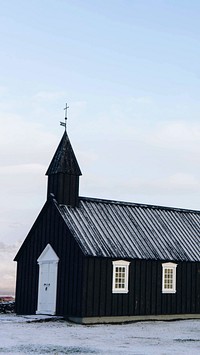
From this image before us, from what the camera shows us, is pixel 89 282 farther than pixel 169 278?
No

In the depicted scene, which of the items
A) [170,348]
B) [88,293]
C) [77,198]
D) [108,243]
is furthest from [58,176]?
[170,348]

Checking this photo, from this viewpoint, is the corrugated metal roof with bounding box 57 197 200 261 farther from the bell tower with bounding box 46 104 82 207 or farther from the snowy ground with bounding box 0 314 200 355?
the snowy ground with bounding box 0 314 200 355

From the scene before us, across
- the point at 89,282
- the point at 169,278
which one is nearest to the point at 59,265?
the point at 89,282

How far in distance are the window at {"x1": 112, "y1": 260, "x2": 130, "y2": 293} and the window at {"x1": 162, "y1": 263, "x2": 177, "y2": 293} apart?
2.72 m

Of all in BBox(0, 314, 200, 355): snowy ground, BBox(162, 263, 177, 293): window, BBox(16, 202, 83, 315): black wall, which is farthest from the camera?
BBox(162, 263, 177, 293): window

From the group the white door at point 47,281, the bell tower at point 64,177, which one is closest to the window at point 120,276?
the white door at point 47,281

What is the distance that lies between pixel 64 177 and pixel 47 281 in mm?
5901

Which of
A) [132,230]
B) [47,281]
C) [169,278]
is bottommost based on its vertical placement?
[47,281]

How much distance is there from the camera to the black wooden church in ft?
113

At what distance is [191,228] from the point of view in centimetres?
4178

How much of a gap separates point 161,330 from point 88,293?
4.82 metres

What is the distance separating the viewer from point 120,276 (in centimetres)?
3538

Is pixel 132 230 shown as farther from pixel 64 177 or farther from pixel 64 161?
pixel 64 161

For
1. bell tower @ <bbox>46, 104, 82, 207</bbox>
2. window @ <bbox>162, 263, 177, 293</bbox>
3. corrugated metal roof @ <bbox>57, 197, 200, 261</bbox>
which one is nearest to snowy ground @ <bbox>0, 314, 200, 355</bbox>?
window @ <bbox>162, 263, 177, 293</bbox>
